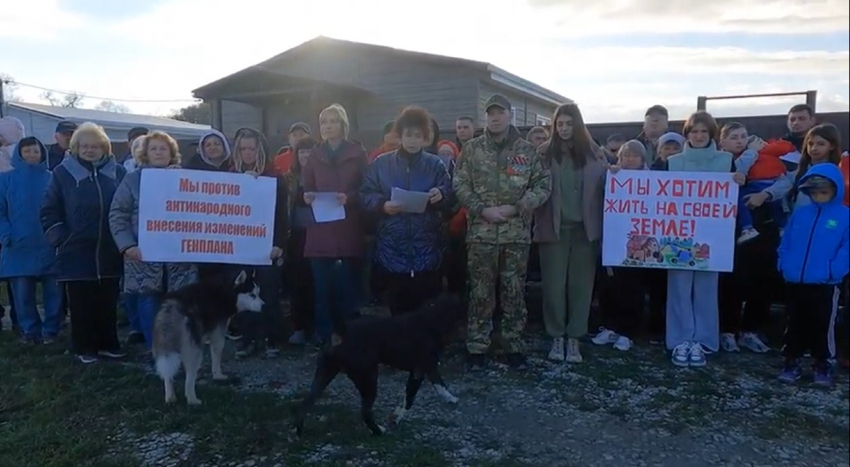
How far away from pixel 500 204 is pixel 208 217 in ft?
8.26

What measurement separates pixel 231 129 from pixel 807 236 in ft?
67.8

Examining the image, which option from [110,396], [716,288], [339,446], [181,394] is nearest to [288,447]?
[339,446]

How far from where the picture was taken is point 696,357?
5.38 meters

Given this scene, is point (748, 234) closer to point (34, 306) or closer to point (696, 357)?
point (696, 357)

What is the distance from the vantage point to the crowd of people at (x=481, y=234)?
195 inches

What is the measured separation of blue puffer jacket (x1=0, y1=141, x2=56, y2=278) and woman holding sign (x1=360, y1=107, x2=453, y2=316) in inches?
144

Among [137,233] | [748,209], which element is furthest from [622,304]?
[137,233]

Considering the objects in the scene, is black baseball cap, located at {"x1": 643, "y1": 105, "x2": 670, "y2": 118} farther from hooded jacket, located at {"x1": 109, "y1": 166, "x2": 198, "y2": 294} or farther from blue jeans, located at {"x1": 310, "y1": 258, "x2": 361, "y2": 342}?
hooded jacket, located at {"x1": 109, "y1": 166, "x2": 198, "y2": 294}

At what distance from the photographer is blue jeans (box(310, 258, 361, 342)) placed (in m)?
5.29

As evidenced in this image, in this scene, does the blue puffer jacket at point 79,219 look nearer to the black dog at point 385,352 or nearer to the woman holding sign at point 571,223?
the black dog at point 385,352

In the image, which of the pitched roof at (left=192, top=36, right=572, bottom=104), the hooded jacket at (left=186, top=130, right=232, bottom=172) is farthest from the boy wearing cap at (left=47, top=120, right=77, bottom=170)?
the pitched roof at (left=192, top=36, right=572, bottom=104)

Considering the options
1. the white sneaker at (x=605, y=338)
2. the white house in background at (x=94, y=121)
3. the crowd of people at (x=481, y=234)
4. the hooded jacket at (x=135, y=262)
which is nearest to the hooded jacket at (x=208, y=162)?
the crowd of people at (x=481, y=234)

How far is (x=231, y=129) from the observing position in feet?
73.0

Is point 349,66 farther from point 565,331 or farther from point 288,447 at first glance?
point 288,447
